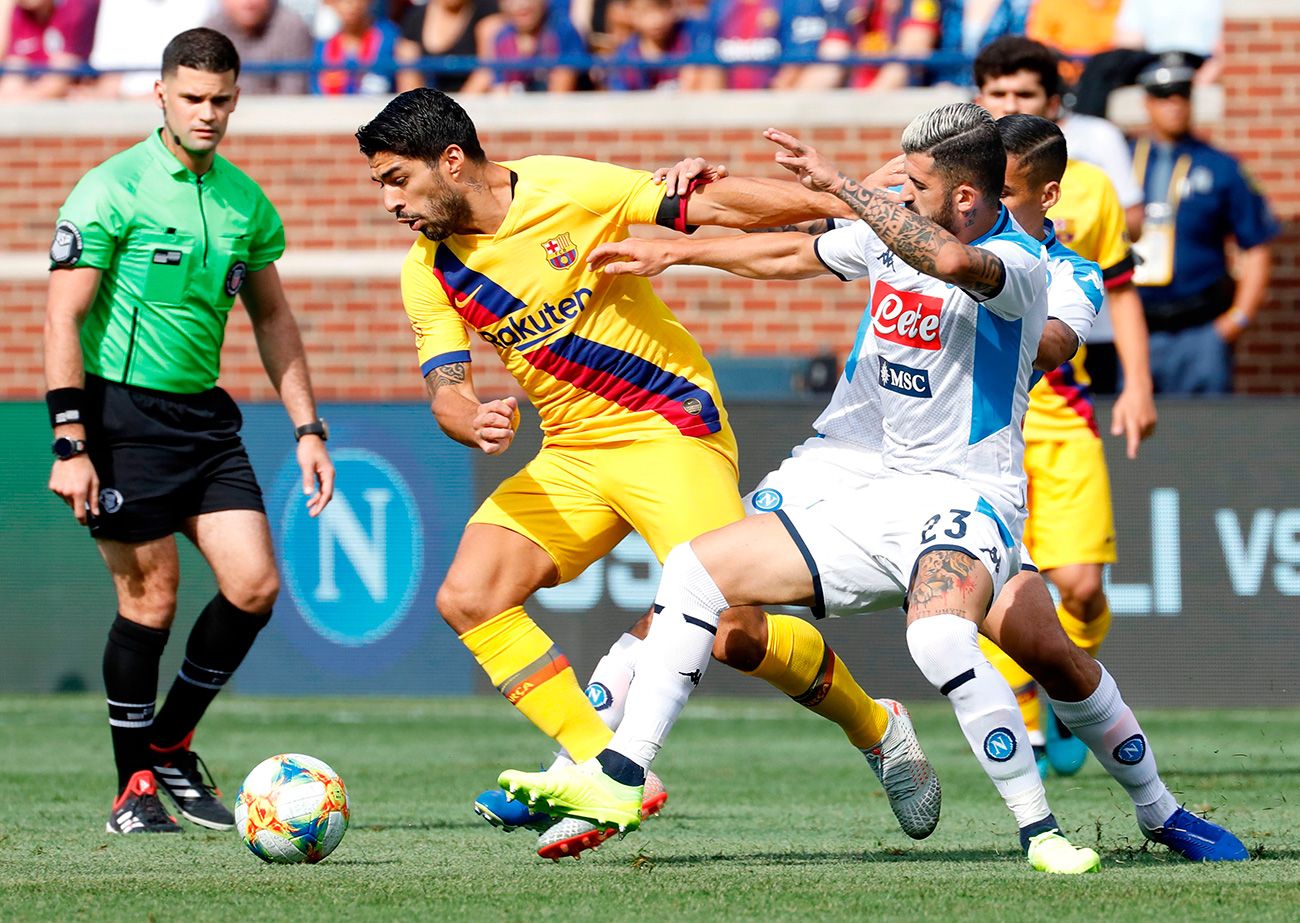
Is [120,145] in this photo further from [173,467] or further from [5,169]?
[173,467]

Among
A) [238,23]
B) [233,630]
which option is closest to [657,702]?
[233,630]

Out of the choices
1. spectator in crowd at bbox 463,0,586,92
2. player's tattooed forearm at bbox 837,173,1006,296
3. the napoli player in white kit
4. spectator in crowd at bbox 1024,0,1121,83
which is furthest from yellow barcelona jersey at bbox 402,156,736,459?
spectator in crowd at bbox 463,0,586,92

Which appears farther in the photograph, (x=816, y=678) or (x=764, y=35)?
(x=764, y=35)

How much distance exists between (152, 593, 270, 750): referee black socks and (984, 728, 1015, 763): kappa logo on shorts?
2.83 meters

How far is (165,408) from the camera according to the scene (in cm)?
699

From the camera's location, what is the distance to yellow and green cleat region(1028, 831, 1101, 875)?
5.25 m

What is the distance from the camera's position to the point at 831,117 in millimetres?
14375

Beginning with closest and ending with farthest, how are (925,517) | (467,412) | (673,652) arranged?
(925,517)
(673,652)
(467,412)

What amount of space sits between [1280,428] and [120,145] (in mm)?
8700

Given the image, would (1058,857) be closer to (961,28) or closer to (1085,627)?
(1085,627)

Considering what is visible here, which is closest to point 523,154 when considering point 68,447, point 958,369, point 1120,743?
point 68,447

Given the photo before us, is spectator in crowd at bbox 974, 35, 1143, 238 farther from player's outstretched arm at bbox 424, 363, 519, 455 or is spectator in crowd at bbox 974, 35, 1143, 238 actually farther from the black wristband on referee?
the black wristband on referee

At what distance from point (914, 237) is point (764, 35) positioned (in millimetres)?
10033

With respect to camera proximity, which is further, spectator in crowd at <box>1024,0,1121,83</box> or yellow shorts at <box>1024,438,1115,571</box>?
spectator in crowd at <box>1024,0,1121,83</box>
